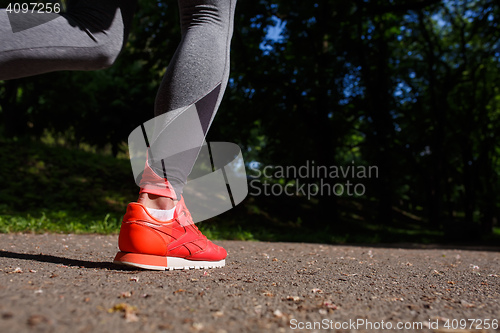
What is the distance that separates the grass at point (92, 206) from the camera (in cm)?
535

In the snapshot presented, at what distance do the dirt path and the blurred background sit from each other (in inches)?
A: 123

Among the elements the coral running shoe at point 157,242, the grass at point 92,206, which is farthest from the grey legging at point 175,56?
the grass at point 92,206

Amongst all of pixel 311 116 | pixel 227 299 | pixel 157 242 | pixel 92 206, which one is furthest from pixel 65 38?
pixel 311 116

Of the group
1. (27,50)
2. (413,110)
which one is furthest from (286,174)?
(27,50)

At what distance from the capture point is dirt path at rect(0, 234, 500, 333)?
3.03ft

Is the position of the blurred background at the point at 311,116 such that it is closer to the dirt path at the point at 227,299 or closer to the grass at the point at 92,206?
the grass at the point at 92,206

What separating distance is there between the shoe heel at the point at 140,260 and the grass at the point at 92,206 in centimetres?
285

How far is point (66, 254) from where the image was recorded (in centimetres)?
226

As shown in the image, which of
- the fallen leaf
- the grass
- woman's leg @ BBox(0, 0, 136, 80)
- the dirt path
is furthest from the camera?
the grass

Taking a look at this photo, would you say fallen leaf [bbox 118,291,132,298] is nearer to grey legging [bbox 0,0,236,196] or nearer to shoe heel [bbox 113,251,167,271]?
shoe heel [bbox 113,251,167,271]

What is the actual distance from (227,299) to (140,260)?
60 centimetres

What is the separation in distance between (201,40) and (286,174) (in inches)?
414

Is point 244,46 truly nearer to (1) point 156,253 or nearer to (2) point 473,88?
(1) point 156,253

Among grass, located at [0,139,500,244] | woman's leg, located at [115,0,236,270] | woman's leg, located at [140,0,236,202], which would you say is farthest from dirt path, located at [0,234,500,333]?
grass, located at [0,139,500,244]
